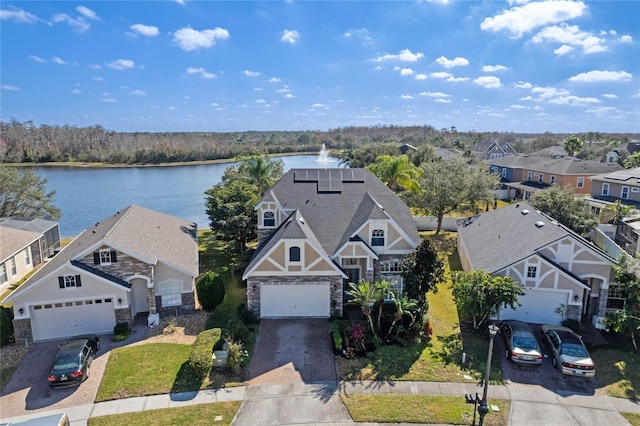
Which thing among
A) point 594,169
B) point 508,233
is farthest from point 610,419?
point 594,169

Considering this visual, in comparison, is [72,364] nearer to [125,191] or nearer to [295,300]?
[295,300]

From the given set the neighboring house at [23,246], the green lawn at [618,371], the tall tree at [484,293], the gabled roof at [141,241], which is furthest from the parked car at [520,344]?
the neighboring house at [23,246]

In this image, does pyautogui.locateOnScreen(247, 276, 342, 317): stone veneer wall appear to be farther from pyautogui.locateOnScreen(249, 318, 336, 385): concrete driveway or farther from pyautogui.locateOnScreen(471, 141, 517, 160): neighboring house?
pyautogui.locateOnScreen(471, 141, 517, 160): neighboring house

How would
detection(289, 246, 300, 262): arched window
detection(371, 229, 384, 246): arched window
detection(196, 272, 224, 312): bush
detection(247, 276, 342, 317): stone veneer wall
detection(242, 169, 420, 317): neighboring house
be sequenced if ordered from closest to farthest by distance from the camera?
detection(289, 246, 300, 262): arched window → detection(242, 169, 420, 317): neighboring house → detection(247, 276, 342, 317): stone veneer wall → detection(196, 272, 224, 312): bush → detection(371, 229, 384, 246): arched window

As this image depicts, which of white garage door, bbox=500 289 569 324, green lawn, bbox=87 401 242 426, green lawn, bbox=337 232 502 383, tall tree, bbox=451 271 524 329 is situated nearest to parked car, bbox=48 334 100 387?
green lawn, bbox=87 401 242 426

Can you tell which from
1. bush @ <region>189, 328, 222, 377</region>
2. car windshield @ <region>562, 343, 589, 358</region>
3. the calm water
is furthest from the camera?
the calm water

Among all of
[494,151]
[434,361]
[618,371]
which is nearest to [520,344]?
[434,361]
